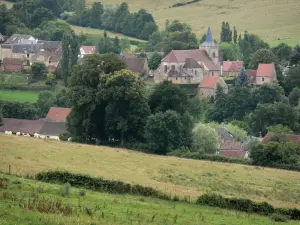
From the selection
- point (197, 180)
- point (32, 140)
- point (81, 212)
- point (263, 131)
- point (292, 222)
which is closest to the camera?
point (81, 212)

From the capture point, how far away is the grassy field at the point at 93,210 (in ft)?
65.7

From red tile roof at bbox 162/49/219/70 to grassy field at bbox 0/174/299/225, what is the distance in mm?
72876

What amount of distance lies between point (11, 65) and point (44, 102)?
20.0 metres

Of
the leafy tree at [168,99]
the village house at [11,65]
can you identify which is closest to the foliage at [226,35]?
the village house at [11,65]

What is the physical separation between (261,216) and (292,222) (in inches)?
44.5

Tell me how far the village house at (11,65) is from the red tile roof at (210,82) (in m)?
20.0

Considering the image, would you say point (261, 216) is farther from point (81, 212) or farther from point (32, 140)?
point (32, 140)

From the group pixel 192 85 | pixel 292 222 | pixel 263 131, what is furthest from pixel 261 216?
pixel 192 85

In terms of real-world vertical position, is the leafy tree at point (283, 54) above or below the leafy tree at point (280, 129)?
above

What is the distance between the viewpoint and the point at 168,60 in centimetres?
9856

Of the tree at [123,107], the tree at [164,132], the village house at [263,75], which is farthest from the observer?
the village house at [263,75]

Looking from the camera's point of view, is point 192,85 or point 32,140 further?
point 192,85

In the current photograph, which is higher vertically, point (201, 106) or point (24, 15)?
point (24, 15)

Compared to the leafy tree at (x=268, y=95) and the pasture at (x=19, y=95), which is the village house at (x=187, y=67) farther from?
the pasture at (x=19, y=95)
